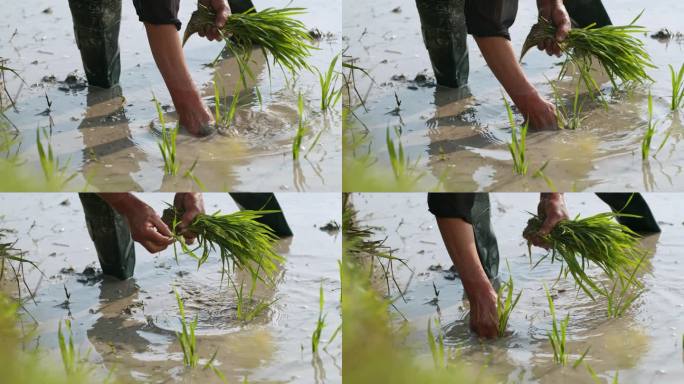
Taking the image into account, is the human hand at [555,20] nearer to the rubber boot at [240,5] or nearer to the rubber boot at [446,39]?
the rubber boot at [446,39]

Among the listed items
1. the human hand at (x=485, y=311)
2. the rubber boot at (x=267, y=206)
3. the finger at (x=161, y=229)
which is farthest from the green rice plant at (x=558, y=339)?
the finger at (x=161, y=229)

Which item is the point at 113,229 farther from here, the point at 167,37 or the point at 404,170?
the point at 404,170

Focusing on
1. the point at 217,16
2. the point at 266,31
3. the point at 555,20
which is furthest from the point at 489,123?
the point at 217,16

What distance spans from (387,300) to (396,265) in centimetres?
16

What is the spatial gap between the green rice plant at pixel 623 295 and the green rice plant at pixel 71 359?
53.1 inches

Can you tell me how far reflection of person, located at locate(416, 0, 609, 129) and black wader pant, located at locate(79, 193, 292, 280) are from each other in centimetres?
67

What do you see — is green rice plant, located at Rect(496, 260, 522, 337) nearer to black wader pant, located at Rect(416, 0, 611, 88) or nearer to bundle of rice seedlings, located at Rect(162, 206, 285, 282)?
bundle of rice seedlings, located at Rect(162, 206, 285, 282)

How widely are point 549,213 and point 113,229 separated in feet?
3.99

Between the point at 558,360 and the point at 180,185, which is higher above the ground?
the point at 180,185

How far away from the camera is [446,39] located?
355 centimetres

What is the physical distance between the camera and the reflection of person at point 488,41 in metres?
3.29

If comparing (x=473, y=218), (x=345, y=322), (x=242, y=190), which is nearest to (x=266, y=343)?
(x=345, y=322)

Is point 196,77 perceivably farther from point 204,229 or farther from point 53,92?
point 204,229

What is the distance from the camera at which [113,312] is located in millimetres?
3291
